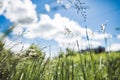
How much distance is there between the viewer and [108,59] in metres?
2.11

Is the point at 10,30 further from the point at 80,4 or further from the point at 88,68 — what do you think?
the point at 88,68

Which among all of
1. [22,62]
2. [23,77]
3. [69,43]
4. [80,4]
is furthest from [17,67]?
[80,4]

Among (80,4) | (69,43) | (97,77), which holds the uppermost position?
(80,4)

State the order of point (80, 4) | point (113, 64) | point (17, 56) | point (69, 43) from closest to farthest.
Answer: point (113, 64) → point (80, 4) → point (17, 56) → point (69, 43)

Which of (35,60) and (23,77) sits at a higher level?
(35,60)

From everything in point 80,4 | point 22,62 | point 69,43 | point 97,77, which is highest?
point 80,4

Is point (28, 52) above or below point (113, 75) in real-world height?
above

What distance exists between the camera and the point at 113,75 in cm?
210

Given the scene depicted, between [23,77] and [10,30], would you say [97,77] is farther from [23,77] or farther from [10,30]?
[10,30]

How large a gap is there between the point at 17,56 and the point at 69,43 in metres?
0.69

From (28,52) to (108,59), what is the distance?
81 centimetres

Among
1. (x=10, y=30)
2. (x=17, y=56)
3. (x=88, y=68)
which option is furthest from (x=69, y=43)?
(x=10, y=30)

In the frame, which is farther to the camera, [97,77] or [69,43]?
[69,43]

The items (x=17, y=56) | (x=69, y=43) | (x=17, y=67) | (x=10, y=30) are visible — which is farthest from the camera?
(x=69, y=43)
